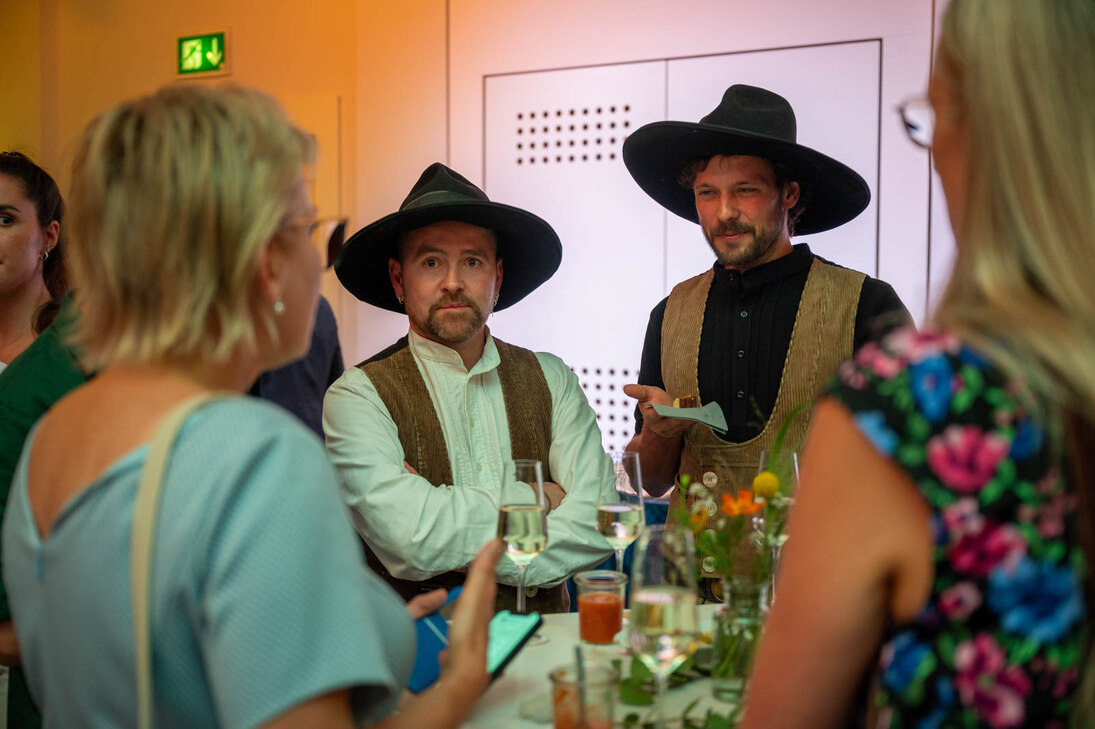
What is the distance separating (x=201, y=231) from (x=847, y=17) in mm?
3777

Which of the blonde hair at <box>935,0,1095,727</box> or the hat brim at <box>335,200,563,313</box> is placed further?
the hat brim at <box>335,200,563,313</box>

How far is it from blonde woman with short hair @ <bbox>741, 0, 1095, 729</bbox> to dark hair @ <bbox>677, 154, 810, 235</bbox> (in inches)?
79.6

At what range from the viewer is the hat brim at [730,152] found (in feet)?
9.20

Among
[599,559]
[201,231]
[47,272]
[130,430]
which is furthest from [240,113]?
[47,272]

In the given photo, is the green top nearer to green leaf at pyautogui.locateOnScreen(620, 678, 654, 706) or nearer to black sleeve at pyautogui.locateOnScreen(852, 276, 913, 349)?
green leaf at pyautogui.locateOnScreen(620, 678, 654, 706)

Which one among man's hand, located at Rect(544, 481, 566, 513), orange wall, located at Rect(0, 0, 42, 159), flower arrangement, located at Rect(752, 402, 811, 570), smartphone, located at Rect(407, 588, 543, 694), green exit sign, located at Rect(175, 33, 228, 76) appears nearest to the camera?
smartphone, located at Rect(407, 588, 543, 694)

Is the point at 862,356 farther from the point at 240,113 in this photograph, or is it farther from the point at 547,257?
the point at 547,257

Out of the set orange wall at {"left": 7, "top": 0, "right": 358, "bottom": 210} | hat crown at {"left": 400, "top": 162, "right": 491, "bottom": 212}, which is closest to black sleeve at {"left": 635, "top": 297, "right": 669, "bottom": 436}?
hat crown at {"left": 400, "top": 162, "right": 491, "bottom": 212}

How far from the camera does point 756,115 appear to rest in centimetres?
285

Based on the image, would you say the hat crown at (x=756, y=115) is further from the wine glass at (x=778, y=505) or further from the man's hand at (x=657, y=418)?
the wine glass at (x=778, y=505)

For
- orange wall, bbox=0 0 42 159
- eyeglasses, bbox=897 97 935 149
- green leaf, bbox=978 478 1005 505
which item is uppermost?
orange wall, bbox=0 0 42 159

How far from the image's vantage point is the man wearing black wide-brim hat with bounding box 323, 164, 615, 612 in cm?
234

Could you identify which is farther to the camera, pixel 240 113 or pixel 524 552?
pixel 524 552

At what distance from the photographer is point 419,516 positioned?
2.30 m
